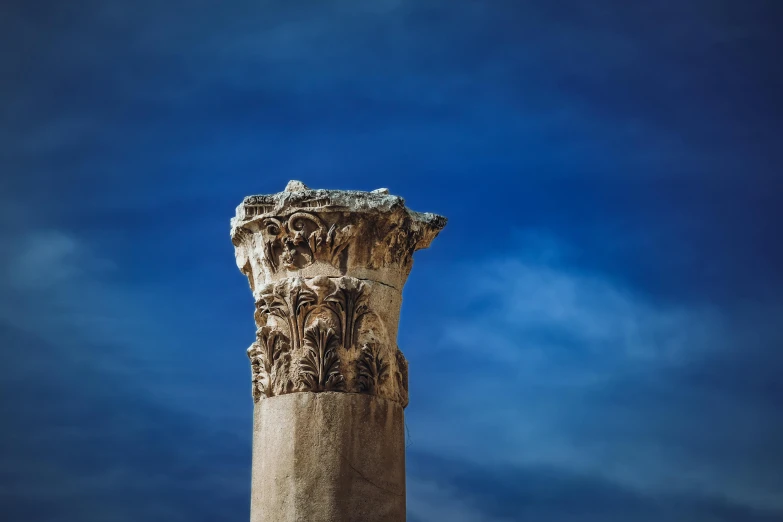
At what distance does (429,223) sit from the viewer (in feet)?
41.4

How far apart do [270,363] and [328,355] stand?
76 cm

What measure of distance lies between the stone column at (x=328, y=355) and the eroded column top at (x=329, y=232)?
12mm

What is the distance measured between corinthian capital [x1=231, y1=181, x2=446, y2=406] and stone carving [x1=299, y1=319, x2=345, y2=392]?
11mm

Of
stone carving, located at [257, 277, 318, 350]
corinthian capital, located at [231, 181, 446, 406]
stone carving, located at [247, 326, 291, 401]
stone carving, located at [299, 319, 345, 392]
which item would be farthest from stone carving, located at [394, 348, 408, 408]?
stone carving, located at [247, 326, 291, 401]

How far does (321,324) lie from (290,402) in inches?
36.8

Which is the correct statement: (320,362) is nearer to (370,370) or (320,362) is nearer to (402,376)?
(370,370)

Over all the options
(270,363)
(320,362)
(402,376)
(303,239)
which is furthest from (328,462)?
(303,239)

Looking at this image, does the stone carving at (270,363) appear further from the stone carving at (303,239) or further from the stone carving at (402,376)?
the stone carving at (402,376)

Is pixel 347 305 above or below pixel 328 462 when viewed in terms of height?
above

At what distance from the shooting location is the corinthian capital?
11656 millimetres

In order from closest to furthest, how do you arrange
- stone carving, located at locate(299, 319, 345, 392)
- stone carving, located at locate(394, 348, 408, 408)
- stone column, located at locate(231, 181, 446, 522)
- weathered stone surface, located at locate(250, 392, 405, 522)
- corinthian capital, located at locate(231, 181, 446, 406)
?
1. weathered stone surface, located at locate(250, 392, 405, 522)
2. stone column, located at locate(231, 181, 446, 522)
3. stone carving, located at locate(299, 319, 345, 392)
4. corinthian capital, located at locate(231, 181, 446, 406)
5. stone carving, located at locate(394, 348, 408, 408)

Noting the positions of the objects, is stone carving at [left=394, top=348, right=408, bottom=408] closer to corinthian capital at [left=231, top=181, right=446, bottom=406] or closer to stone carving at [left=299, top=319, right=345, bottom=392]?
corinthian capital at [left=231, top=181, right=446, bottom=406]

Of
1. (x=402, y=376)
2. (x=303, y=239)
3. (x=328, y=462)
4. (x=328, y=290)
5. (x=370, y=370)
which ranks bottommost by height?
(x=328, y=462)

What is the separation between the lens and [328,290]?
38.6ft
